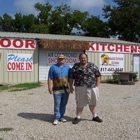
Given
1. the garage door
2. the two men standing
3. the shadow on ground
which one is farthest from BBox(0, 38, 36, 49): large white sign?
the two men standing

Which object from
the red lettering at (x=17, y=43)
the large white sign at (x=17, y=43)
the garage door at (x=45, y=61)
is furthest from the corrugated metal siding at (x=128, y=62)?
the red lettering at (x=17, y=43)

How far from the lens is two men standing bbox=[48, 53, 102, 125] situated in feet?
23.2

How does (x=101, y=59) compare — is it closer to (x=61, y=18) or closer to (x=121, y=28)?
(x=121, y=28)

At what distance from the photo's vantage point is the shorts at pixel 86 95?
7078 millimetres

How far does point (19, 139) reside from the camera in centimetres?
577

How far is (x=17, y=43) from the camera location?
1673cm

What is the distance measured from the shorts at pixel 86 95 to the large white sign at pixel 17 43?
33.6 ft

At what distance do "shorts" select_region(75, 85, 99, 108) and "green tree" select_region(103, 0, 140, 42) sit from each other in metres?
32.3

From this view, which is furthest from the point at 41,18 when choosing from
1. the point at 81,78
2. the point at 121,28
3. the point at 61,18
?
the point at 81,78

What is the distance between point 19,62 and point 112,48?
669 cm

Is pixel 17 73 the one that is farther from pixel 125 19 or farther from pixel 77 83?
pixel 125 19

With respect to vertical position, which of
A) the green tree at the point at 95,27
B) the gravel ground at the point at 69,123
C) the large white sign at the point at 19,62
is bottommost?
the gravel ground at the point at 69,123

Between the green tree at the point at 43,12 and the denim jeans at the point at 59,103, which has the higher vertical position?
the green tree at the point at 43,12

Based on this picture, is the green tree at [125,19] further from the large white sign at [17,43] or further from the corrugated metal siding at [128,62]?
the large white sign at [17,43]
